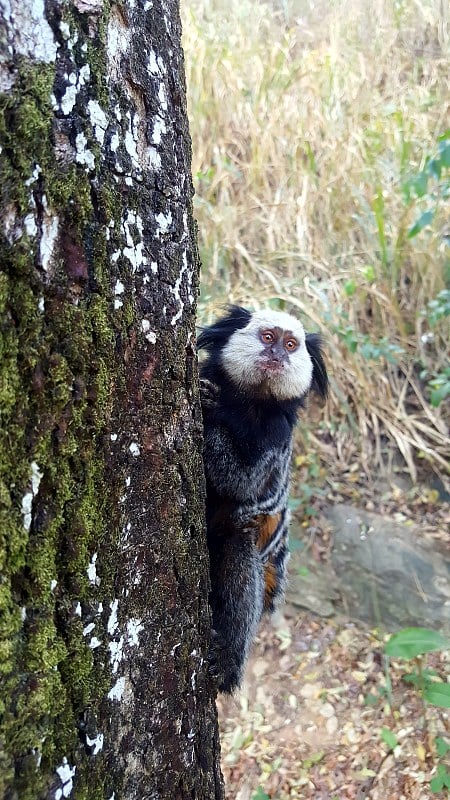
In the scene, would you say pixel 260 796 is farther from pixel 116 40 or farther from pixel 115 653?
pixel 116 40

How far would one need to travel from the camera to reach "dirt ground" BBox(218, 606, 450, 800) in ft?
11.2

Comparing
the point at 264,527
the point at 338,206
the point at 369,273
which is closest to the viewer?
the point at 264,527

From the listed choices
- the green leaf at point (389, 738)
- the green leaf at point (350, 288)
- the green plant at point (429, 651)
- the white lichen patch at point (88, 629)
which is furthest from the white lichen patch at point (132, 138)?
the green leaf at point (350, 288)

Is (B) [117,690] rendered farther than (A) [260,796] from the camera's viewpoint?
No

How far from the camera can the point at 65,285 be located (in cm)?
100

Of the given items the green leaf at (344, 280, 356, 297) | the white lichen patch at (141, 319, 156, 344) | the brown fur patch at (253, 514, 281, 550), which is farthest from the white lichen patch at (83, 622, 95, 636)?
the green leaf at (344, 280, 356, 297)

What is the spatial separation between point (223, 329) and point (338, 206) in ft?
9.88

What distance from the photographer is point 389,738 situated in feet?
11.3

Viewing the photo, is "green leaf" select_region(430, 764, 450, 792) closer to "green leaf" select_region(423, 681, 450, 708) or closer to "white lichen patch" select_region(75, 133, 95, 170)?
"green leaf" select_region(423, 681, 450, 708)

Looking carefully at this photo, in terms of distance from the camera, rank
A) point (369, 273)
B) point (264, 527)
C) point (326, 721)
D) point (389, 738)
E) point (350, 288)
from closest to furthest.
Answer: point (264, 527) → point (389, 738) → point (326, 721) → point (350, 288) → point (369, 273)

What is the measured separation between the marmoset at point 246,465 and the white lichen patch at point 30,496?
1348 mm

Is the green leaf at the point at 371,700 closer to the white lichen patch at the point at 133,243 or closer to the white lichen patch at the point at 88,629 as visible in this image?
the white lichen patch at the point at 88,629

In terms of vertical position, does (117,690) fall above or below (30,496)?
below

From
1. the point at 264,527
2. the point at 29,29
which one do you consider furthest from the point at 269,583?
the point at 29,29
